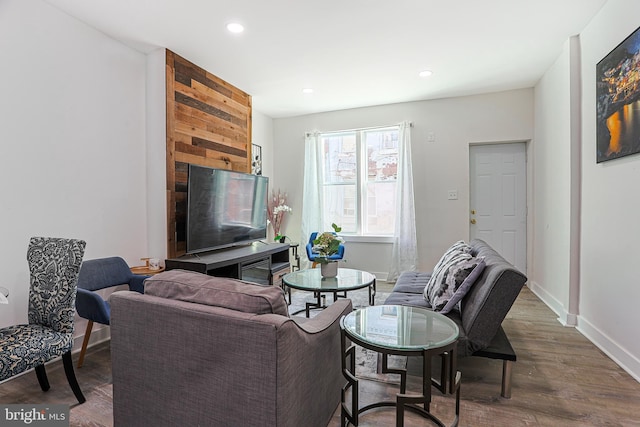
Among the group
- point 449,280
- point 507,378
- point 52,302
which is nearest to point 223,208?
point 52,302

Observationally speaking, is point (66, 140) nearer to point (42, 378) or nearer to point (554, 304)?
point (42, 378)

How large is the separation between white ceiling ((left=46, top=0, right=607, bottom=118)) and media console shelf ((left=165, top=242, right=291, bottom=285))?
2.02 metres

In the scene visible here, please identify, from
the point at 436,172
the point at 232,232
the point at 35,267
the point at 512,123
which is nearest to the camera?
the point at 35,267

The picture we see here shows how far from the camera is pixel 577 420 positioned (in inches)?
67.9

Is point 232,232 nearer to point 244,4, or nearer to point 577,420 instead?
point 244,4

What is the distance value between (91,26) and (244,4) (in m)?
1.34

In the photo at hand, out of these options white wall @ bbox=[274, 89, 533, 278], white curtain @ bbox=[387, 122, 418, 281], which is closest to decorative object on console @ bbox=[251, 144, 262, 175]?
Result: white wall @ bbox=[274, 89, 533, 278]

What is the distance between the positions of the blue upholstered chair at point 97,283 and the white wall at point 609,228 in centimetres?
353

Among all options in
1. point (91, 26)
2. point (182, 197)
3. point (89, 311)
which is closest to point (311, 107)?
point (182, 197)

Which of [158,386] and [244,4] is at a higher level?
[244,4]

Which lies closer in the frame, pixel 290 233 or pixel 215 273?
pixel 215 273

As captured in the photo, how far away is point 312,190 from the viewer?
526 centimetres

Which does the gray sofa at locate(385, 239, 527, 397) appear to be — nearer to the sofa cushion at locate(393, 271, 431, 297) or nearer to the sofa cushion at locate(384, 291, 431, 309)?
the sofa cushion at locate(384, 291, 431, 309)

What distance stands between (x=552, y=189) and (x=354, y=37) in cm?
269
